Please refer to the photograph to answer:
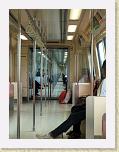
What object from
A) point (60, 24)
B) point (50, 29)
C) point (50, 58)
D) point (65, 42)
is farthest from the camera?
point (50, 58)

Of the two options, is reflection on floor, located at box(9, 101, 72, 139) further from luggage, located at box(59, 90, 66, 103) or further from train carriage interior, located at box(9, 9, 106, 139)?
luggage, located at box(59, 90, 66, 103)

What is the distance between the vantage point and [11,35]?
6.37ft

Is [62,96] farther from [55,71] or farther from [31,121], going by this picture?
[31,121]

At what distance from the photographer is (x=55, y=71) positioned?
8.23 meters

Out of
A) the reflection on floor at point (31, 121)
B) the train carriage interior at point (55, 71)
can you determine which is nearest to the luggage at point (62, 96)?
the train carriage interior at point (55, 71)

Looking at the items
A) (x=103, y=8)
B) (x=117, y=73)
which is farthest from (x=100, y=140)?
(x=103, y=8)

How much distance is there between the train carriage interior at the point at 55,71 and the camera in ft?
Result: 6.77

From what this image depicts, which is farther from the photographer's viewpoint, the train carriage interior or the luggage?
the luggage

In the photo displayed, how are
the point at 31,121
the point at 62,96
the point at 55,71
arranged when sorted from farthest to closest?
the point at 62,96 → the point at 55,71 → the point at 31,121

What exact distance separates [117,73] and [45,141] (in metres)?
0.56

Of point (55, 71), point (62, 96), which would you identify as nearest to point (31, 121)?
point (55, 71)


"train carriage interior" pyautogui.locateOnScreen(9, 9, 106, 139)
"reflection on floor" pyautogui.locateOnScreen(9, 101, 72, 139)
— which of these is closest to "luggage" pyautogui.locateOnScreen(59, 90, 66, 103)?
"train carriage interior" pyautogui.locateOnScreen(9, 9, 106, 139)

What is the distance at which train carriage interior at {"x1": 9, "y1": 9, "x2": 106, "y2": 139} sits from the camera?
2.06 meters
